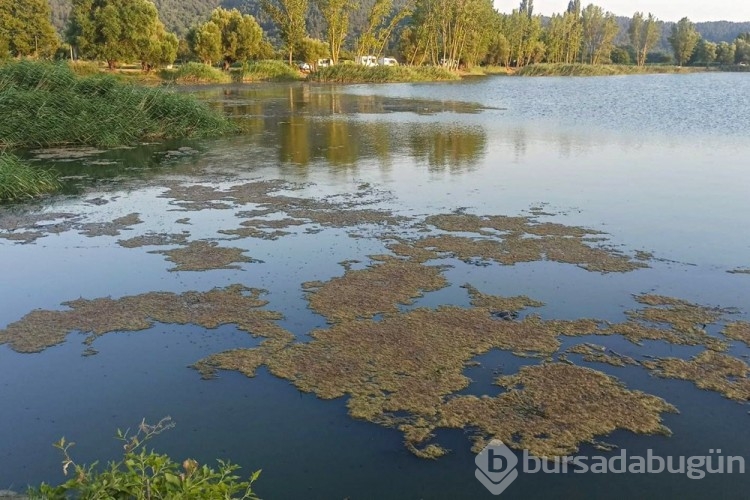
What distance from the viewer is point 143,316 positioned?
5.45m

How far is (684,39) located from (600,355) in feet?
325

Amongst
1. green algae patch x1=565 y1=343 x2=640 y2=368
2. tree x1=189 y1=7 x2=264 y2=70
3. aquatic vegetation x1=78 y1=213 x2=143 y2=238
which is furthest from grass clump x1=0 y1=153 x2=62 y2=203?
tree x1=189 y1=7 x2=264 y2=70

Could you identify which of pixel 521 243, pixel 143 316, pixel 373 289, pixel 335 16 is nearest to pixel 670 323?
pixel 521 243

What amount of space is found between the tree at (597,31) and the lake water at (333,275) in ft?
272

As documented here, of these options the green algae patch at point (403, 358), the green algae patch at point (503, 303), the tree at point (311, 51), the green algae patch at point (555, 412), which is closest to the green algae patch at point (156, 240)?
the green algae patch at point (403, 358)

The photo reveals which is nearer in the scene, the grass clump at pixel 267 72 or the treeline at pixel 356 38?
the treeline at pixel 356 38

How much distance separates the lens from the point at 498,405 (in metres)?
4.01

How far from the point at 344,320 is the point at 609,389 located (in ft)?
6.86

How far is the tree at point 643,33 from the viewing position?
93.6m

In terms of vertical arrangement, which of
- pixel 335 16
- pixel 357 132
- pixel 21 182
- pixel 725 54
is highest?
pixel 335 16

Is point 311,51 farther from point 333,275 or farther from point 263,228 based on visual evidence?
point 333,275

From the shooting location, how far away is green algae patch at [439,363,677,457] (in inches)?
146

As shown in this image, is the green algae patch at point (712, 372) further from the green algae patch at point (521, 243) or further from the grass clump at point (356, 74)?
the grass clump at point (356, 74)

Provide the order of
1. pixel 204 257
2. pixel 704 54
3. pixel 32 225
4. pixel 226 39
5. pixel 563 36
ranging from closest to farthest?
pixel 204 257 → pixel 32 225 → pixel 226 39 → pixel 563 36 → pixel 704 54
